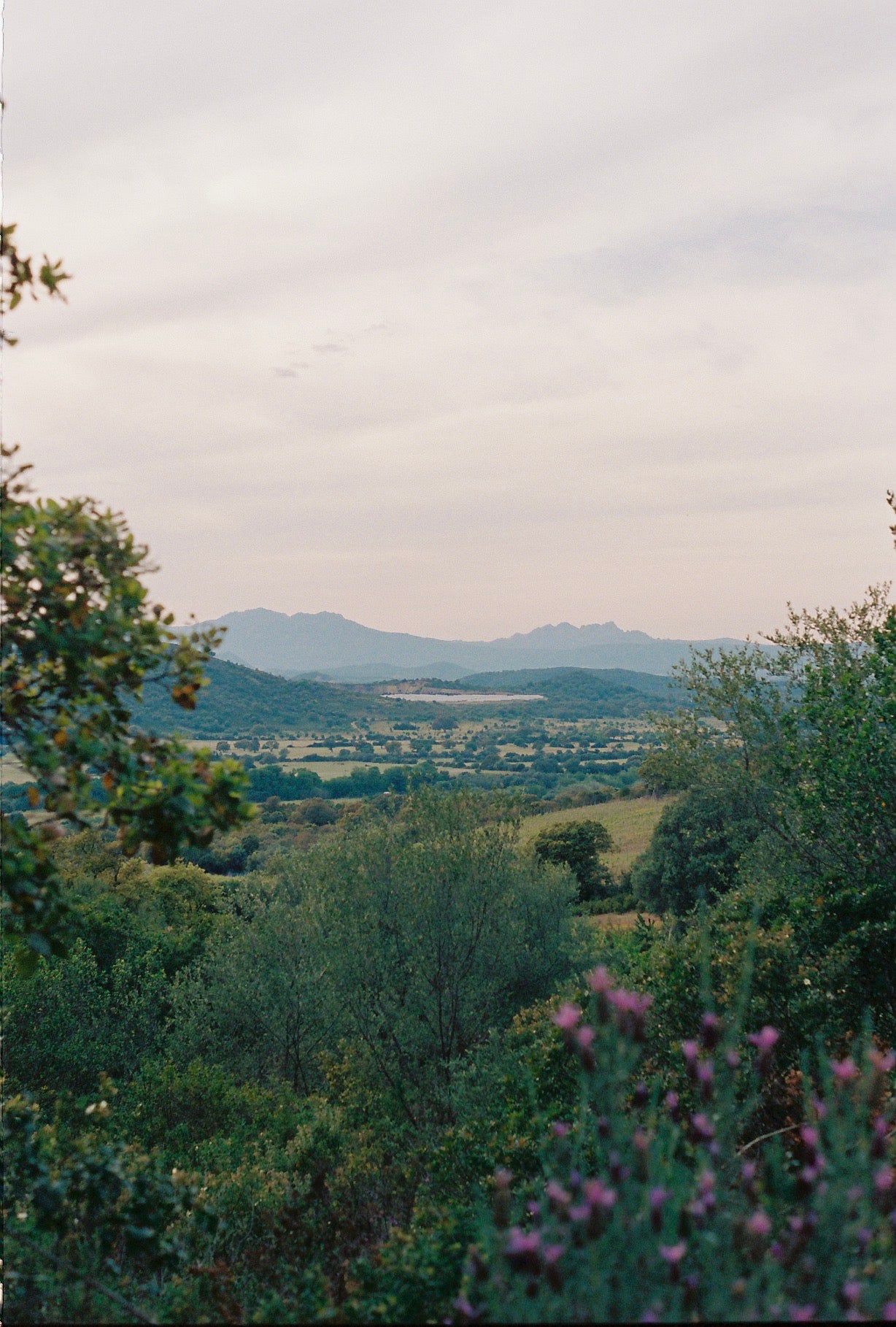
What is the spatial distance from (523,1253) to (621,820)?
208ft

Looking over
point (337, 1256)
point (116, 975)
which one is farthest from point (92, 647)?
point (116, 975)

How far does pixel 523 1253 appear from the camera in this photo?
137 inches

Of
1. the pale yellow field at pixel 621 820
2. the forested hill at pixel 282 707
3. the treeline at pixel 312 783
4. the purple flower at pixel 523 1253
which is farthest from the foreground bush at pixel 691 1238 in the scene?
the forested hill at pixel 282 707

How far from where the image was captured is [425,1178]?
33.8ft

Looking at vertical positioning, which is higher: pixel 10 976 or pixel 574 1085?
pixel 574 1085

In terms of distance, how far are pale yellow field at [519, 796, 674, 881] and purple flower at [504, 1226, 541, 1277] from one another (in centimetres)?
4779

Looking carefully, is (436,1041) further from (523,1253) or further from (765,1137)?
(523,1253)

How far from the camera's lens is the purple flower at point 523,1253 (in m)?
3.40

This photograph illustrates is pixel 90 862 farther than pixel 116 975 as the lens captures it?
Yes

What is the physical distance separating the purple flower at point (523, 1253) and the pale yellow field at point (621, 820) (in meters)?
47.8

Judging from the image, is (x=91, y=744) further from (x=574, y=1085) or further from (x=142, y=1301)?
(x=574, y=1085)

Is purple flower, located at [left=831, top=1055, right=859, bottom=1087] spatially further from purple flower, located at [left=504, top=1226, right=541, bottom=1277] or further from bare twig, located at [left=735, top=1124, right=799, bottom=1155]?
purple flower, located at [left=504, top=1226, right=541, bottom=1277]

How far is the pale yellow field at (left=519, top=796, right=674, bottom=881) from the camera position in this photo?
54844 millimetres

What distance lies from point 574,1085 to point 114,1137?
30.8 feet
